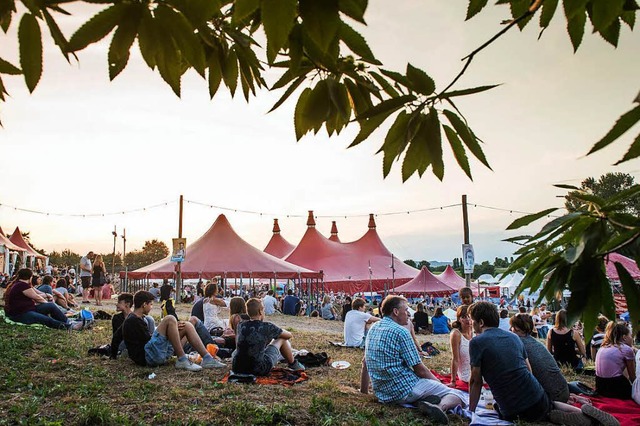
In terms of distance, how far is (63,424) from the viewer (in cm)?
450

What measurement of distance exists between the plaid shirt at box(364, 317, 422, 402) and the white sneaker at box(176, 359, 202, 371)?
8.16 ft

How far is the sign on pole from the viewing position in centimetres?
1791

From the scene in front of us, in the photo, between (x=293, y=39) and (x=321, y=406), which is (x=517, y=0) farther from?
(x=321, y=406)

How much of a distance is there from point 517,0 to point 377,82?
41cm

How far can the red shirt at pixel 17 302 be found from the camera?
9.48 m

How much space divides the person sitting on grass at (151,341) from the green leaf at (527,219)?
20.3ft

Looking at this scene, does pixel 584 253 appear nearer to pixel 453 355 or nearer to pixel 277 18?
pixel 277 18

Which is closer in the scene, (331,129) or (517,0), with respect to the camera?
(517,0)

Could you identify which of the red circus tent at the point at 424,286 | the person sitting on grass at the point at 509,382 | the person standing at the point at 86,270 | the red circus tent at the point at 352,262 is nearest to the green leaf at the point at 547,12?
the person sitting on grass at the point at 509,382

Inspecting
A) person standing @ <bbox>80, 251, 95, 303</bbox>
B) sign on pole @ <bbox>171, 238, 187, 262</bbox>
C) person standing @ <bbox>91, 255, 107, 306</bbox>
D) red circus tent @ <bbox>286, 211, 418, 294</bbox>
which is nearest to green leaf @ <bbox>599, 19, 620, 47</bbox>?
person standing @ <bbox>91, 255, 107, 306</bbox>

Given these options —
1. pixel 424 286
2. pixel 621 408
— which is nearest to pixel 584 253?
pixel 621 408

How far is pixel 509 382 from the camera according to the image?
504 centimetres

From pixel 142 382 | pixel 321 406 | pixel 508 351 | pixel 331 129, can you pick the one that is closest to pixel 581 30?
pixel 331 129

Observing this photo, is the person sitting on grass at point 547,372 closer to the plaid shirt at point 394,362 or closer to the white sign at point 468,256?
the plaid shirt at point 394,362
